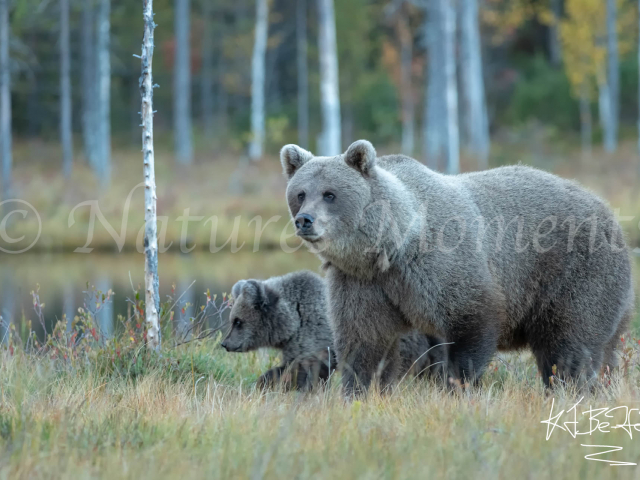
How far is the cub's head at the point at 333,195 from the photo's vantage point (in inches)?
211

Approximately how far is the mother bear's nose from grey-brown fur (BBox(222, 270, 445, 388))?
223 centimetres

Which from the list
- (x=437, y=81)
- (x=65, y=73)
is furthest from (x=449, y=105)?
(x=65, y=73)

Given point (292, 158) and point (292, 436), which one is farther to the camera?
point (292, 158)

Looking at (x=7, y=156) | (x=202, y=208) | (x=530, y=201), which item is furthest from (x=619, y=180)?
(x=530, y=201)

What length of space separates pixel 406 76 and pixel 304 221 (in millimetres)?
34630

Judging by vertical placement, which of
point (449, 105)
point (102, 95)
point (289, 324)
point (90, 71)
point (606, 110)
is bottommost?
point (289, 324)

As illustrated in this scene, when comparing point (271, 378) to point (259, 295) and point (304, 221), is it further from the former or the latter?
point (304, 221)

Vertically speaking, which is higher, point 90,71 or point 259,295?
point 90,71

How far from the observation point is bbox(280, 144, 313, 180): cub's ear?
5.87 meters

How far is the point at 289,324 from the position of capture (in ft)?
24.7

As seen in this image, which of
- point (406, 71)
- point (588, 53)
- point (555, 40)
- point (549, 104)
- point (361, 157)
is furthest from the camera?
point (555, 40)

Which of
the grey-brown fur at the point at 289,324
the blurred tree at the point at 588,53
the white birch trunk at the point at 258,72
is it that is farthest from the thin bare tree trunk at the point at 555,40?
the grey-brown fur at the point at 289,324

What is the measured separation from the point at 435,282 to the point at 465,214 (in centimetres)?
68
